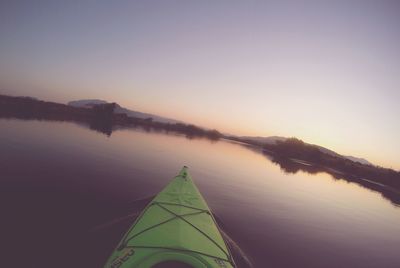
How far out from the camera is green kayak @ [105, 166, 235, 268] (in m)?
4.00

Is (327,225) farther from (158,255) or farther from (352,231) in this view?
(158,255)

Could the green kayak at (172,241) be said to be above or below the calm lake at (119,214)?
above

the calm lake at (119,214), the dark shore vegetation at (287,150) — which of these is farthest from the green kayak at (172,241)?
the dark shore vegetation at (287,150)

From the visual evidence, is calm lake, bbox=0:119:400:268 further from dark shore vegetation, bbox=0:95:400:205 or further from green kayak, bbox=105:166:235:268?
dark shore vegetation, bbox=0:95:400:205

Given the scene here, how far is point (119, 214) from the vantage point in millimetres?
7770

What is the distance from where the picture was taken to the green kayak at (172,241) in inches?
157

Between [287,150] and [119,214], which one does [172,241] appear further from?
[287,150]

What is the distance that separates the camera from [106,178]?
38.3 ft

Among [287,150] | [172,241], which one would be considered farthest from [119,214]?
[287,150]

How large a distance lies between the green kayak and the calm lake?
1.27 meters

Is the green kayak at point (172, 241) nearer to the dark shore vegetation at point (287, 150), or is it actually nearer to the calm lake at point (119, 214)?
the calm lake at point (119, 214)

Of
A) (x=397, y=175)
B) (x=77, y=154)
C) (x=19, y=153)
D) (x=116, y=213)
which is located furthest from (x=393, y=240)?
(x=397, y=175)

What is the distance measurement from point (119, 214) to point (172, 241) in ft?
13.6

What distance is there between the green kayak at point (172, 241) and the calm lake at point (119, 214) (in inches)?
49.9
